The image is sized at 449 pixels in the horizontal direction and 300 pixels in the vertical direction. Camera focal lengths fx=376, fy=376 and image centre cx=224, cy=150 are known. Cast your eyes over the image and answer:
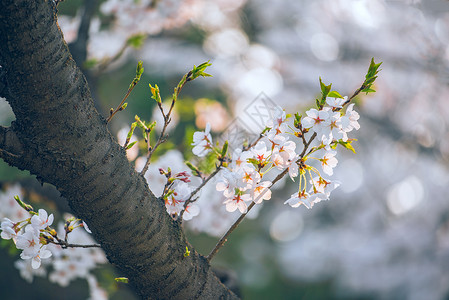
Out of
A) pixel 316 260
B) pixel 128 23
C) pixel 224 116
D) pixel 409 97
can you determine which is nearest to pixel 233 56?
pixel 409 97

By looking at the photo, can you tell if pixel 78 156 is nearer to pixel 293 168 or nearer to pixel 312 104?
pixel 293 168

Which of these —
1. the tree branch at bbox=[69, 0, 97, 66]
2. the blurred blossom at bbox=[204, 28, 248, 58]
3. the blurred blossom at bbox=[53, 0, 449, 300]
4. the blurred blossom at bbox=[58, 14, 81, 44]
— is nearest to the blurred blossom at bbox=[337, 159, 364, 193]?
the blurred blossom at bbox=[53, 0, 449, 300]

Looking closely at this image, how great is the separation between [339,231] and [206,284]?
3985 mm

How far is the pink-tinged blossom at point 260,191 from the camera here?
0.66m

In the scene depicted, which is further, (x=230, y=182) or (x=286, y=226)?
(x=286, y=226)

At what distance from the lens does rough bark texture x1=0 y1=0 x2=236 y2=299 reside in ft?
1.81

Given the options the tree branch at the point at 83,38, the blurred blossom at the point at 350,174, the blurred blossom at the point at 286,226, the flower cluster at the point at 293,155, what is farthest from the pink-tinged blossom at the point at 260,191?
the blurred blossom at the point at 286,226

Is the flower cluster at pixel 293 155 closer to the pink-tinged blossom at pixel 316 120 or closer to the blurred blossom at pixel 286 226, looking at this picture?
the pink-tinged blossom at pixel 316 120

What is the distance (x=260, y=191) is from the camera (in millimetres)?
671

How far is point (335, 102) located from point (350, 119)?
0.13ft

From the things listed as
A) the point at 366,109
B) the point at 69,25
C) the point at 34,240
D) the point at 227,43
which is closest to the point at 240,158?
the point at 34,240

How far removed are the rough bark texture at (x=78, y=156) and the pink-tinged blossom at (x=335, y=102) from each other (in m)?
0.35

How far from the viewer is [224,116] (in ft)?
7.98

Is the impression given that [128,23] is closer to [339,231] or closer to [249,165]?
[249,165]
